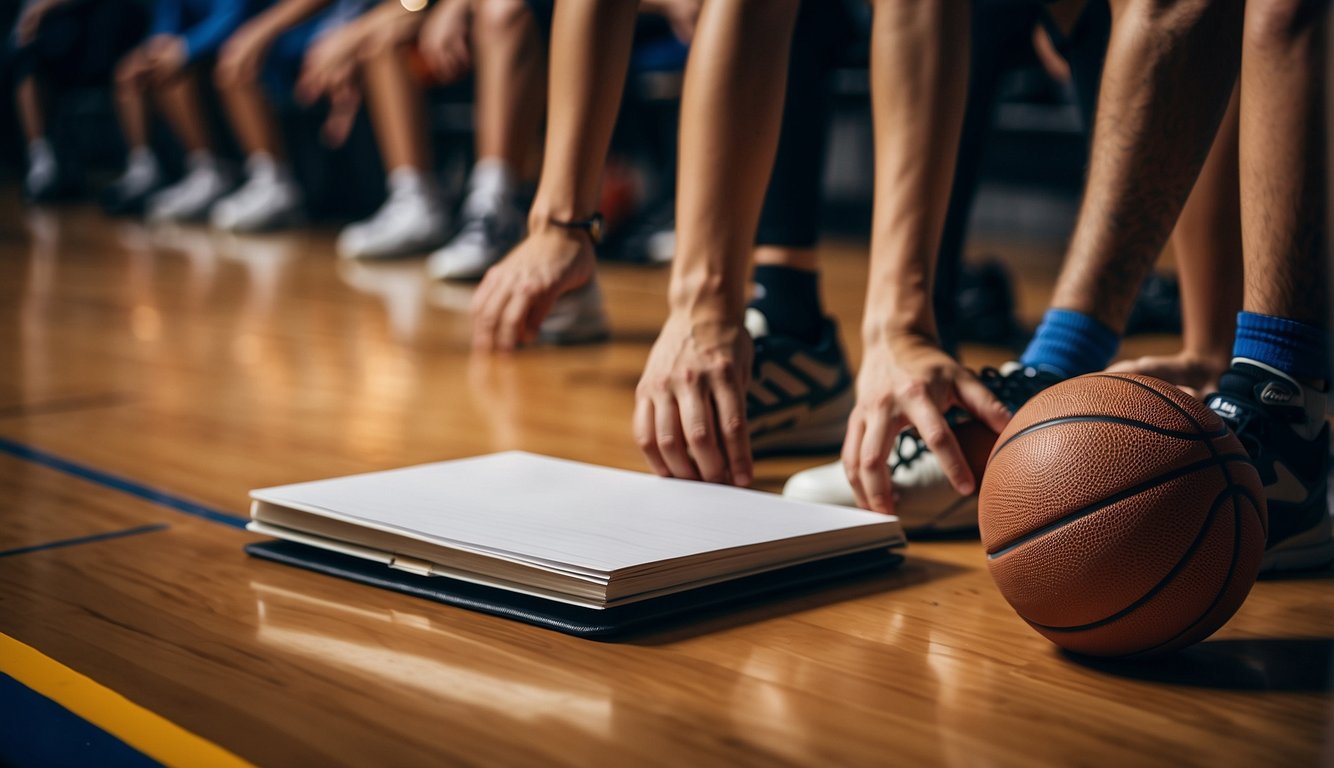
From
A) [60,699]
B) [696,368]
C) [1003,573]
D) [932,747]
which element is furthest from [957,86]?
[60,699]

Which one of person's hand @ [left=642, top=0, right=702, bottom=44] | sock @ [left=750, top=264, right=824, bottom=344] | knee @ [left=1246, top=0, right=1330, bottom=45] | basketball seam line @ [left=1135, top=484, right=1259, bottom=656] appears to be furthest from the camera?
person's hand @ [left=642, top=0, right=702, bottom=44]

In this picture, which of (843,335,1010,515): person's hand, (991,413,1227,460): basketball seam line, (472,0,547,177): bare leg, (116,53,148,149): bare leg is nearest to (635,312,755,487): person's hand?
(843,335,1010,515): person's hand

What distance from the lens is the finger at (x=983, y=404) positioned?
102 cm

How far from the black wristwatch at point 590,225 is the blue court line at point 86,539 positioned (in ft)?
1.61

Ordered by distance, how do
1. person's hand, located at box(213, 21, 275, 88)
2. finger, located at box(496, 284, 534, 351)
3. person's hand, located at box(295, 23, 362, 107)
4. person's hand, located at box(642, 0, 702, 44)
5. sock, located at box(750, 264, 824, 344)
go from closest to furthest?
finger, located at box(496, 284, 534, 351) < sock, located at box(750, 264, 824, 344) < person's hand, located at box(642, 0, 702, 44) < person's hand, located at box(295, 23, 362, 107) < person's hand, located at box(213, 21, 275, 88)

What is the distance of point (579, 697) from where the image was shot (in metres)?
0.72

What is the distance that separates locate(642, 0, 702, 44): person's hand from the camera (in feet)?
10.5

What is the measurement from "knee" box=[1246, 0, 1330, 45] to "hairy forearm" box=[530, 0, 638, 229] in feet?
1.94

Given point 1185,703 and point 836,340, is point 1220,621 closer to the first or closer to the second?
point 1185,703

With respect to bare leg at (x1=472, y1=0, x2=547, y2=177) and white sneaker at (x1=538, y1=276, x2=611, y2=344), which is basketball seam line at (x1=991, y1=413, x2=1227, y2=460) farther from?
bare leg at (x1=472, y1=0, x2=547, y2=177)

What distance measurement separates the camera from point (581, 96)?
4.36 ft

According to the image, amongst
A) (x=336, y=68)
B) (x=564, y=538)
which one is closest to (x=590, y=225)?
(x=564, y=538)

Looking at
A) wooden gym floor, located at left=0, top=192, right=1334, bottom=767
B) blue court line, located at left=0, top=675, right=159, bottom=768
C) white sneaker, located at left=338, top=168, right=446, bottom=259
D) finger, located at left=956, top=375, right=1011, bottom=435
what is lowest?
blue court line, located at left=0, top=675, right=159, bottom=768

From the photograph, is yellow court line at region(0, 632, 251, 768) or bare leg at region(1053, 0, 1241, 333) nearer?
yellow court line at region(0, 632, 251, 768)
